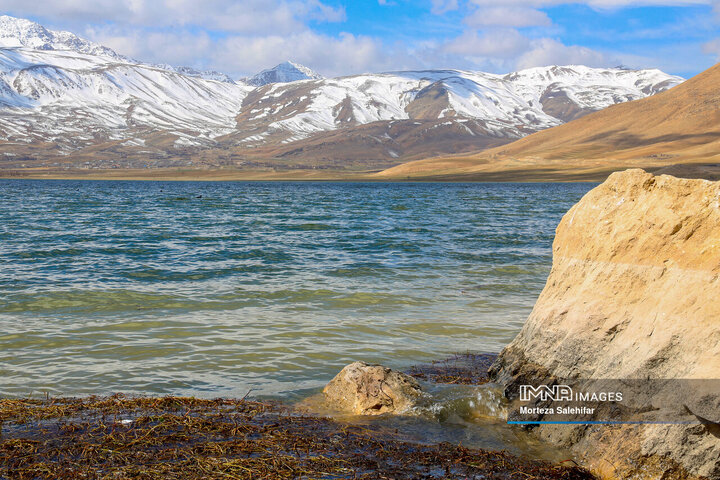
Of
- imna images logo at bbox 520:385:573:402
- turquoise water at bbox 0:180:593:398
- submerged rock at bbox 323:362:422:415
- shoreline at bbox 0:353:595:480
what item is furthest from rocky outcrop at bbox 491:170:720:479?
turquoise water at bbox 0:180:593:398

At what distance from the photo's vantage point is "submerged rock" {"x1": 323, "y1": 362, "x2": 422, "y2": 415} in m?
8.64

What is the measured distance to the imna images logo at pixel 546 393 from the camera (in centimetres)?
775

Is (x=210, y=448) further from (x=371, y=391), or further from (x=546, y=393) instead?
(x=546, y=393)

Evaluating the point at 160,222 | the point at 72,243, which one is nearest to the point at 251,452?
the point at 72,243

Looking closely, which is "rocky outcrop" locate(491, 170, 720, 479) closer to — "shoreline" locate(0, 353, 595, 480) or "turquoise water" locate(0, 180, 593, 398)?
"shoreline" locate(0, 353, 595, 480)

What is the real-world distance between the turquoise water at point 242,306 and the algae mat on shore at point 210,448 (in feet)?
4.11

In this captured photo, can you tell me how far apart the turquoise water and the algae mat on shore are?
4.11 feet

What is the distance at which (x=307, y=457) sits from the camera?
697 centimetres

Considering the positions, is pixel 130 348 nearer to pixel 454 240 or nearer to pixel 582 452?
pixel 582 452

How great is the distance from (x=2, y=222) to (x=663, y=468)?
42037mm

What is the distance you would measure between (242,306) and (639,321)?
410 inches

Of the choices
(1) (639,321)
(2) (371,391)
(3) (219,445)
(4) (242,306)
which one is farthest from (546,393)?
(4) (242,306)

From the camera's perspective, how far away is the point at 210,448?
7.12m

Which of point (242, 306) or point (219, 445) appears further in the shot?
point (242, 306)
